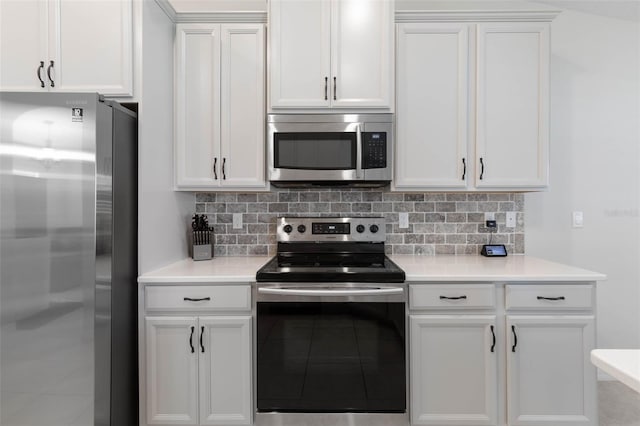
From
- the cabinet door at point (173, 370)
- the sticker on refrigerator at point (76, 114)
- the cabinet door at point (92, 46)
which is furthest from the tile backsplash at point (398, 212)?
the sticker on refrigerator at point (76, 114)

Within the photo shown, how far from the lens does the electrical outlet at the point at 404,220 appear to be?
8.05 ft

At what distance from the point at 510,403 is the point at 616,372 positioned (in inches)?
51.9

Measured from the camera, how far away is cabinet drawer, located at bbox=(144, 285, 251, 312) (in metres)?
1.78

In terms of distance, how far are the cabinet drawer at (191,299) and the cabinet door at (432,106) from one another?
120 centimetres

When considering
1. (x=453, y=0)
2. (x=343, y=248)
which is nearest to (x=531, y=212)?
(x=343, y=248)

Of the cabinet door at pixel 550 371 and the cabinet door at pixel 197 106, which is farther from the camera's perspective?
the cabinet door at pixel 197 106

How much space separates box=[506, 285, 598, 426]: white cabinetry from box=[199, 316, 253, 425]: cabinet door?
1.39 meters

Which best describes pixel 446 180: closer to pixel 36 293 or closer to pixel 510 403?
pixel 510 403

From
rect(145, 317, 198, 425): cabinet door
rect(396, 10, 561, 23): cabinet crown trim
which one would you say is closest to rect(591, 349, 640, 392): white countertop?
rect(145, 317, 198, 425): cabinet door

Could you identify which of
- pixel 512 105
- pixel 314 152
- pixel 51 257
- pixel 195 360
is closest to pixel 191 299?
pixel 195 360

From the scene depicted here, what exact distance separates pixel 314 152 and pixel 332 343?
1106mm

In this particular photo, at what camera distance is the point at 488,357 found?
1.78m

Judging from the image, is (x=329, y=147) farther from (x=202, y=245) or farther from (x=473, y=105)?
(x=202, y=245)

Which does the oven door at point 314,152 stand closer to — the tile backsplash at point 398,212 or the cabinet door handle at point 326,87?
the cabinet door handle at point 326,87
